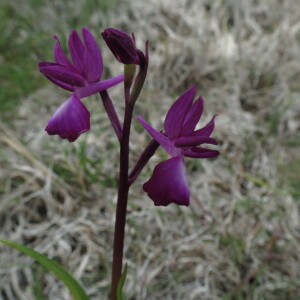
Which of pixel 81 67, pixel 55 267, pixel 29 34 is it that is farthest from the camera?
pixel 29 34

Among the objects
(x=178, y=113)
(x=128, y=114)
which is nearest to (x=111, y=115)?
(x=128, y=114)

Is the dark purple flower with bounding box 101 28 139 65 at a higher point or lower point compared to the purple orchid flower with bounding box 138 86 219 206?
higher

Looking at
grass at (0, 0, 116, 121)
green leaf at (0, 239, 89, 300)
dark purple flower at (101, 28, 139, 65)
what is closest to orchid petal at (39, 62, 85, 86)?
dark purple flower at (101, 28, 139, 65)

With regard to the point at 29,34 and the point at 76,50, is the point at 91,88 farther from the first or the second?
the point at 29,34

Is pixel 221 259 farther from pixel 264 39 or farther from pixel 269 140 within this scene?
pixel 264 39

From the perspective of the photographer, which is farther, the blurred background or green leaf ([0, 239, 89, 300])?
the blurred background

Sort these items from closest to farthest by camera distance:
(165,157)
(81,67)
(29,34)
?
(81,67), (165,157), (29,34)

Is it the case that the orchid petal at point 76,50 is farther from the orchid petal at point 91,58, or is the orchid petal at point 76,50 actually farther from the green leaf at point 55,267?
the green leaf at point 55,267

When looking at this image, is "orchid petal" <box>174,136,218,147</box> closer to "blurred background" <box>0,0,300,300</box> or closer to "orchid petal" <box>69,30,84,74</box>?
"orchid petal" <box>69,30,84,74</box>
